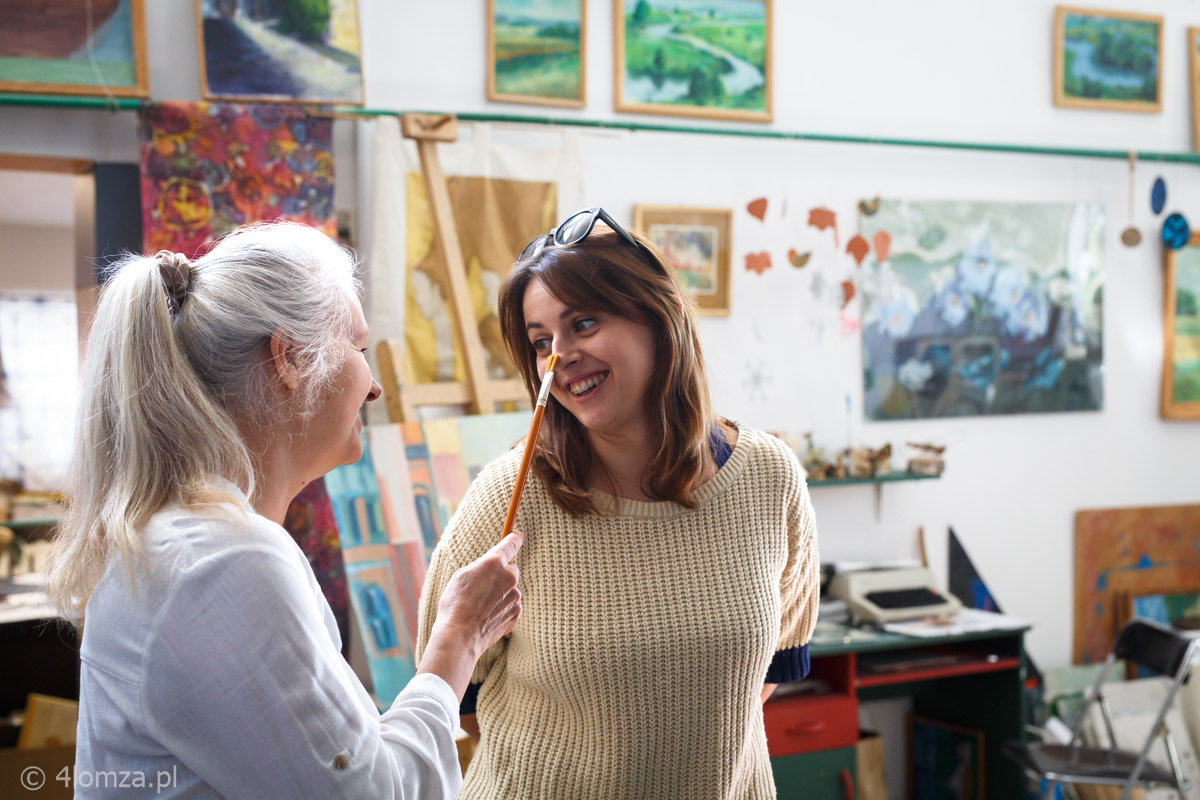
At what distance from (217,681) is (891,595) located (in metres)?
2.90

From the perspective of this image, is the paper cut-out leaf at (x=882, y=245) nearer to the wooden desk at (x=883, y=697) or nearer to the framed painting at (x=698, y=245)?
the framed painting at (x=698, y=245)

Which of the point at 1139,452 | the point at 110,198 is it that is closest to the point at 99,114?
the point at 110,198

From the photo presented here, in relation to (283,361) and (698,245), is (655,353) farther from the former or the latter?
(698,245)

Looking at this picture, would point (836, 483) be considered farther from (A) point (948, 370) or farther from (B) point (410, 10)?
(B) point (410, 10)

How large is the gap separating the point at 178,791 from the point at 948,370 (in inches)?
133

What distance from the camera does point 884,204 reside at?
12.2 ft

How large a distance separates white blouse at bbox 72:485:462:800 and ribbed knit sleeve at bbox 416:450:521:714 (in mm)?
549

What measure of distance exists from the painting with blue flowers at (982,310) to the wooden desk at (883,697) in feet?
2.81

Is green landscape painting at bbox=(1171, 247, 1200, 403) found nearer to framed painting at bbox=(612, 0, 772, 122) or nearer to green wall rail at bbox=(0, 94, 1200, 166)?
green wall rail at bbox=(0, 94, 1200, 166)

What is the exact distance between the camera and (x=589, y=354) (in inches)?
60.5

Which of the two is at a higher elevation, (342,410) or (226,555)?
(342,410)

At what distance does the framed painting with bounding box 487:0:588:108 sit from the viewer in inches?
128

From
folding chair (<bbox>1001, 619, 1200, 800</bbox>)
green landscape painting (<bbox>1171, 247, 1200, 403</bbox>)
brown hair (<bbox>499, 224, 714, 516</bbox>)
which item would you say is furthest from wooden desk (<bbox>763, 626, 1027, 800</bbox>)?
brown hair (<bbox>499, 224, 714, 516</bbox>)

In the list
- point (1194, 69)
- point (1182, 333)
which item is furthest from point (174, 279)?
point (1194, 69)
